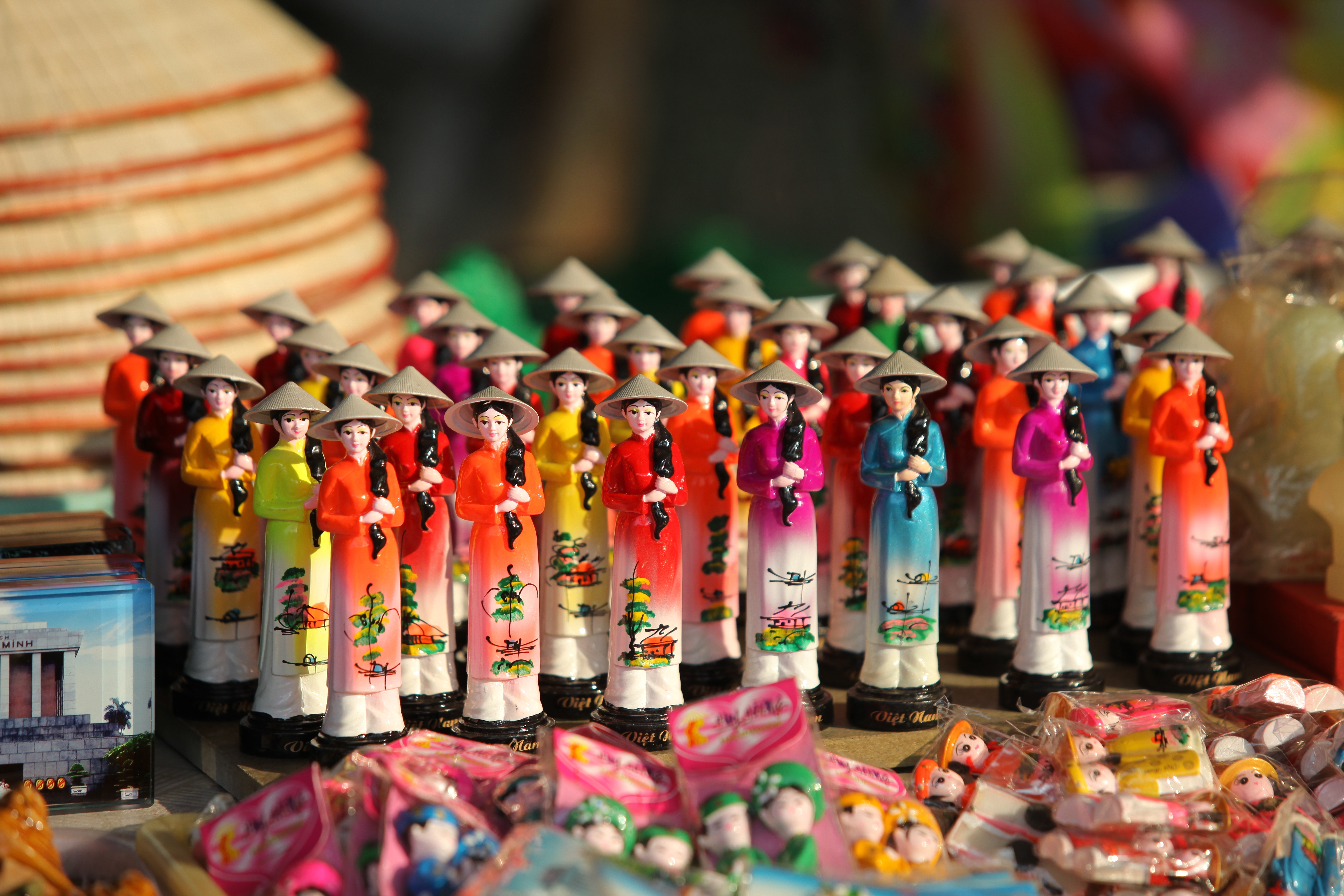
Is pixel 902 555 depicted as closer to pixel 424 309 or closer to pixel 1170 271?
pixel 424 309

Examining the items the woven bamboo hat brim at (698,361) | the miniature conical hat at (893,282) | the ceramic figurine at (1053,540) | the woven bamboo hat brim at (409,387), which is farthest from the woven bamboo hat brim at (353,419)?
the miniature conical hat at (893,282)

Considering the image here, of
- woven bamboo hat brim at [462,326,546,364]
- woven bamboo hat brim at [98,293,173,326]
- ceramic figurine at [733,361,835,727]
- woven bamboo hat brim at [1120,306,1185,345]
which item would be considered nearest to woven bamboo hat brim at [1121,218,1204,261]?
woven bamboo hat brim at [1120,306,1185,345]

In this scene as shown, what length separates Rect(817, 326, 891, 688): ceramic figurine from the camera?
205 inches

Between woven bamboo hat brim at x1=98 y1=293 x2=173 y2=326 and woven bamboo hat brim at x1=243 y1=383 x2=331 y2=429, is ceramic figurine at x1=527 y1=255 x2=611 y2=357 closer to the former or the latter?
woven bamboo hat brim at x1=98 y1=293 x2=173 y2=326

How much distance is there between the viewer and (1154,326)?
209 inches

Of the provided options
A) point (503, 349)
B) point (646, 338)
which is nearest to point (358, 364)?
point (503, 349)

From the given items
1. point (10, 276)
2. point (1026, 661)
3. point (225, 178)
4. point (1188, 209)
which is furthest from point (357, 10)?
point (1026, 661)

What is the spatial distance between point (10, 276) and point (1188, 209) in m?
7.34

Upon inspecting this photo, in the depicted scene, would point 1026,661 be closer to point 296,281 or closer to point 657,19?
point 296,281

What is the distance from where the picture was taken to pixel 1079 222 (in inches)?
397

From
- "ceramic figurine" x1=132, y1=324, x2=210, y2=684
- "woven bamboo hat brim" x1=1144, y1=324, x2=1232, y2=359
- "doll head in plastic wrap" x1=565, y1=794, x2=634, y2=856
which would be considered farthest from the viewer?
"ceramic figurine" x1=132, y1=324, x2=210, y2=684

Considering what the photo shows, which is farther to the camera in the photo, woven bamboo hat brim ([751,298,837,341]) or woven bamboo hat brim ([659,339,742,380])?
woven bamboo hat brim ([751,298,837,341])

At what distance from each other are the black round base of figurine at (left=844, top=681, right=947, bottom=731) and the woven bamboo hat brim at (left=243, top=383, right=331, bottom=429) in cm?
195

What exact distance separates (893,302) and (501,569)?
2.25 m
